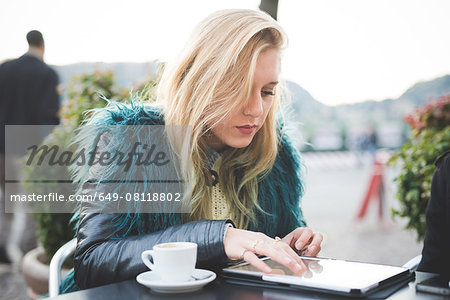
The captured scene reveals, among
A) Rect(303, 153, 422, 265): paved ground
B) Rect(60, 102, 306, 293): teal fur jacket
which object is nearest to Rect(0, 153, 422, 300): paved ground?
Rect(303, 153, 422, 265): paved ground

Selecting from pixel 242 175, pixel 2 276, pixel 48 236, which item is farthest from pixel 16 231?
pixel 242 175

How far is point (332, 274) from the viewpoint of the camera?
3.33 feet

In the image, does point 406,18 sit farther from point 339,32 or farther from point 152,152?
point 152,152

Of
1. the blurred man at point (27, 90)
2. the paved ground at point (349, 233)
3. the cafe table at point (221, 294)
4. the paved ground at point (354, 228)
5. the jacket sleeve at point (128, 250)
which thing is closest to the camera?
the cafe table at point (221, 294)

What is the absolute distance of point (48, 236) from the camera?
2980 mm

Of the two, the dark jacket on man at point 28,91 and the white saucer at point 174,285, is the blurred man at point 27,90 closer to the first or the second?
the dark jacket on man at point 28,91

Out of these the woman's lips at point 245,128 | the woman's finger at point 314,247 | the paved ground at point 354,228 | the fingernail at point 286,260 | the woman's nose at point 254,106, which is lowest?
the paved ground at point 354,228

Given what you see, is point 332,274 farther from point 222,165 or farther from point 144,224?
point 222,165

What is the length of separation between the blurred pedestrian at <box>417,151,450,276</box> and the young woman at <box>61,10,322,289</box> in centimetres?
46

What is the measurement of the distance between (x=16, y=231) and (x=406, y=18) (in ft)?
14.4

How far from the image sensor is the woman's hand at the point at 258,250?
101cm

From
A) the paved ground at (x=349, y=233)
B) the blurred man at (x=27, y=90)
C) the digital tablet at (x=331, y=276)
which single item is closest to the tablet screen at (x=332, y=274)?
the digital tablet at (x=331, y=276)

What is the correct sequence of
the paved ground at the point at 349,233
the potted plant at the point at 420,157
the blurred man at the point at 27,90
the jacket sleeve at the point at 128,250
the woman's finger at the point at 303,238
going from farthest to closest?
1. the blurred man at the point at 27,90
2. the paved ground at the point at 349,233
3. the potted plant at the point at 420,157
4. the woman's finger at the point at 303,238
5. the jacket sleeve at the point at 128,250

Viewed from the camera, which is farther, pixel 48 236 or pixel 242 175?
pixel 48 236
